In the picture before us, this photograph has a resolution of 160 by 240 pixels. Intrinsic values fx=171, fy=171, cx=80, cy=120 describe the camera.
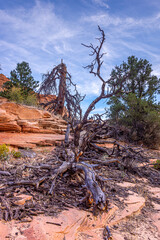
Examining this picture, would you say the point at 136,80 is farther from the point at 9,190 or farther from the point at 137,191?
the point at 9,190

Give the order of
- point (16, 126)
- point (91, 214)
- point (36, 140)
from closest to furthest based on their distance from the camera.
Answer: point (91, 214), point (36, 140), point (16, 126)

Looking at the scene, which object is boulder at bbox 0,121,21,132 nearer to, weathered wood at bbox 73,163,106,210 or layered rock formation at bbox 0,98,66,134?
layered rock formation at bbox 0,98,66,134

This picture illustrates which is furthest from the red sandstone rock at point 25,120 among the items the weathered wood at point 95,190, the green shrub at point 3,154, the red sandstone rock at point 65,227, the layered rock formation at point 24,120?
the red sandstone rock at point 65,227

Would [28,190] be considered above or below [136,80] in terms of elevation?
below

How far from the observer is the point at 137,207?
10.6ft

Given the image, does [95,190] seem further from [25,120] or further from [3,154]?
[25,120]

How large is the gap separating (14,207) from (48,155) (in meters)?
3.45

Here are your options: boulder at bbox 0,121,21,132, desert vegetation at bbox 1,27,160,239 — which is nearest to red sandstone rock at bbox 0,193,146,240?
desert vegetation at bbox 1,27,160,239

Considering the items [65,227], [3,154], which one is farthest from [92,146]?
→ [65,227]

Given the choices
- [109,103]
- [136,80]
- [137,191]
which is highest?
[136,80]

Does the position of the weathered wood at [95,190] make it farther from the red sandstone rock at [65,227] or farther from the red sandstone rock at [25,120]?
the red sandstone rock at [25,120]

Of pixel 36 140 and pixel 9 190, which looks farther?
pixel 36 140

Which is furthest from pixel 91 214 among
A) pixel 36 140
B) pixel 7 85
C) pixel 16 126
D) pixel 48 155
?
pixel 7 85

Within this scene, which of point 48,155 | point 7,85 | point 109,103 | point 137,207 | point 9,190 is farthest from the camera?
point 7,85
